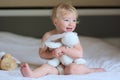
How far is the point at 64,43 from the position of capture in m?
1.32

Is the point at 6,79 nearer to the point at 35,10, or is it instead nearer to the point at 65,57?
the point at 65,57

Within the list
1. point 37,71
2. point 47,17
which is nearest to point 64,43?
point 37,71

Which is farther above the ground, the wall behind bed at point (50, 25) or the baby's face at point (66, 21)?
the wall behind bed at point (50, 25)

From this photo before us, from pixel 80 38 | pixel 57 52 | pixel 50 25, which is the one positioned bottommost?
pixel 57 52

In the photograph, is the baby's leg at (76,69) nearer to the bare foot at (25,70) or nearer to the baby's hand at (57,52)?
the baby's hand at (57,52)

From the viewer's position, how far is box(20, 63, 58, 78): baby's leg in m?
1.21

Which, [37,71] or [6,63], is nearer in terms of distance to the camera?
[37,71]

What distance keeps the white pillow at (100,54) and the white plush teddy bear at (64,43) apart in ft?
0.65

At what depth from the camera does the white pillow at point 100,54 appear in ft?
4.94

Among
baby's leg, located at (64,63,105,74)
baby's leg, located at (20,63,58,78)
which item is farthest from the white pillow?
baby's leg, located at (20,63,58,78)

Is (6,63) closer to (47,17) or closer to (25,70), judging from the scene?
(25,70)

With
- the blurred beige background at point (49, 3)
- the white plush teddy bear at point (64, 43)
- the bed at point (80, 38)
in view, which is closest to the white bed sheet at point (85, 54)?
the bed at point (80, 38)

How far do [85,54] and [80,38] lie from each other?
34 centimetres

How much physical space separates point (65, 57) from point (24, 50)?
20.9 inches
